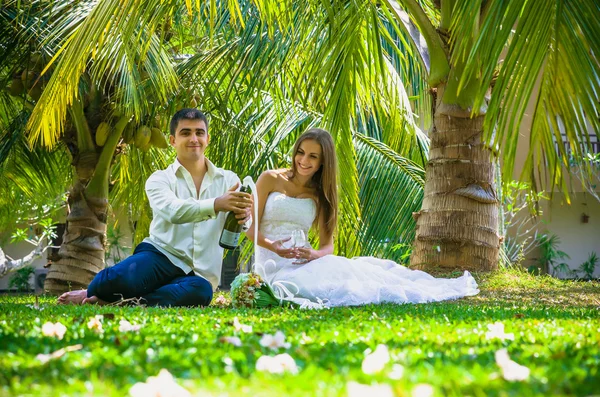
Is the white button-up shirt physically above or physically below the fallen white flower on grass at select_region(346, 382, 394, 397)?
above

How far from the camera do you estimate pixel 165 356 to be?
1.80 m

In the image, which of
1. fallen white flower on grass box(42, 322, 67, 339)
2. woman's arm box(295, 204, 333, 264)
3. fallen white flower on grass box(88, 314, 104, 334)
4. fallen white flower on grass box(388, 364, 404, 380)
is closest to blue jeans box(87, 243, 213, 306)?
woman's arm box(295, 204, 333, 264)

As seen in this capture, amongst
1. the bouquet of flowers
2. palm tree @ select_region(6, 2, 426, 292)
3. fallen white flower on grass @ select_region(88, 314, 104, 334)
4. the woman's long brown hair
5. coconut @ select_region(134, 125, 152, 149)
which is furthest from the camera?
coconut @ select_region(134, 125, 152, 149)

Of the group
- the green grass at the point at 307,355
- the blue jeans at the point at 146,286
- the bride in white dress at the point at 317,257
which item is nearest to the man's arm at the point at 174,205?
the blue jeans at the point at 146,286

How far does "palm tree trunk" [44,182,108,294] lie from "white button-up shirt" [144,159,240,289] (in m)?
2.68

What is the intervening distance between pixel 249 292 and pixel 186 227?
40.6 inches

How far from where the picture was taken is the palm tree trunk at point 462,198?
5.54m

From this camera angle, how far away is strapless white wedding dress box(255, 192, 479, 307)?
4.84 meters

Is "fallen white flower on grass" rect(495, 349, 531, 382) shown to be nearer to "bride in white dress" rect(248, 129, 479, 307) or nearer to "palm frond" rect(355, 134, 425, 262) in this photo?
"bride in white dress" rect(248, 129, 479, 307)

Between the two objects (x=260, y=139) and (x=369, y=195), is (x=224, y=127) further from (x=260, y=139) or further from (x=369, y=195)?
(x=369, y=195)

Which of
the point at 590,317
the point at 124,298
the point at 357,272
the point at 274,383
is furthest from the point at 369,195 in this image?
the point at 274,383

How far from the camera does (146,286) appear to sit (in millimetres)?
4926

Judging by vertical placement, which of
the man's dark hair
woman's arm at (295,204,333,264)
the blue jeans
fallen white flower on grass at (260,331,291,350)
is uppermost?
the man's dark hair

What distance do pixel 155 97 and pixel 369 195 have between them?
253 cm
